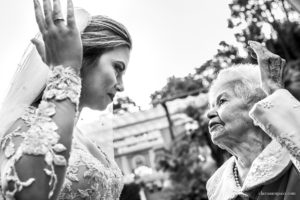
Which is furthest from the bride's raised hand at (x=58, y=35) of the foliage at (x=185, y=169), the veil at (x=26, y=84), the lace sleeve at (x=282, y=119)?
the foliage at (x=185, y=169)

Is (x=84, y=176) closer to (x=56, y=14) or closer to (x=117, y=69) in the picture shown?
(x=117, y=69)

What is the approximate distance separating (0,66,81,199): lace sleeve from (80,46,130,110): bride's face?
734 millimetres

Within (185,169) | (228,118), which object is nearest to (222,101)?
(228,118)

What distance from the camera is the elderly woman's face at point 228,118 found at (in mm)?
2861

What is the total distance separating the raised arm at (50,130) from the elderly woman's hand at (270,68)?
124 centimetres

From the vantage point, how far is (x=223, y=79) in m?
3.10

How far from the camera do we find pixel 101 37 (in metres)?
2.32

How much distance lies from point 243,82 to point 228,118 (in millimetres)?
316

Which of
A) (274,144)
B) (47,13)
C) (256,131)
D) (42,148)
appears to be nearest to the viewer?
(42,148)

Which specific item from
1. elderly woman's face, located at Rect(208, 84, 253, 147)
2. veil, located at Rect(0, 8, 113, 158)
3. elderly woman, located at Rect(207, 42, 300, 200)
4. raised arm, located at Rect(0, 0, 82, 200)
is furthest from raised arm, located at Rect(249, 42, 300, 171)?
raised arm, located at Rect(0, 0, 82, 200)

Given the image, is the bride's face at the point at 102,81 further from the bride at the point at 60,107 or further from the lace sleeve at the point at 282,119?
the lace sleeve at the point at 282,119

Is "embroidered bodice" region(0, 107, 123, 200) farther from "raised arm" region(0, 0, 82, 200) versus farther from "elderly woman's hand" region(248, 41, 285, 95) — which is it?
"elderly woman's hand" region(248, 41, 285, 95)

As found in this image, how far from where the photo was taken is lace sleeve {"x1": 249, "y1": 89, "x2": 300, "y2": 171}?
206 cm

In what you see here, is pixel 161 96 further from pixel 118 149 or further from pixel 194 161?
pixel 118 149
